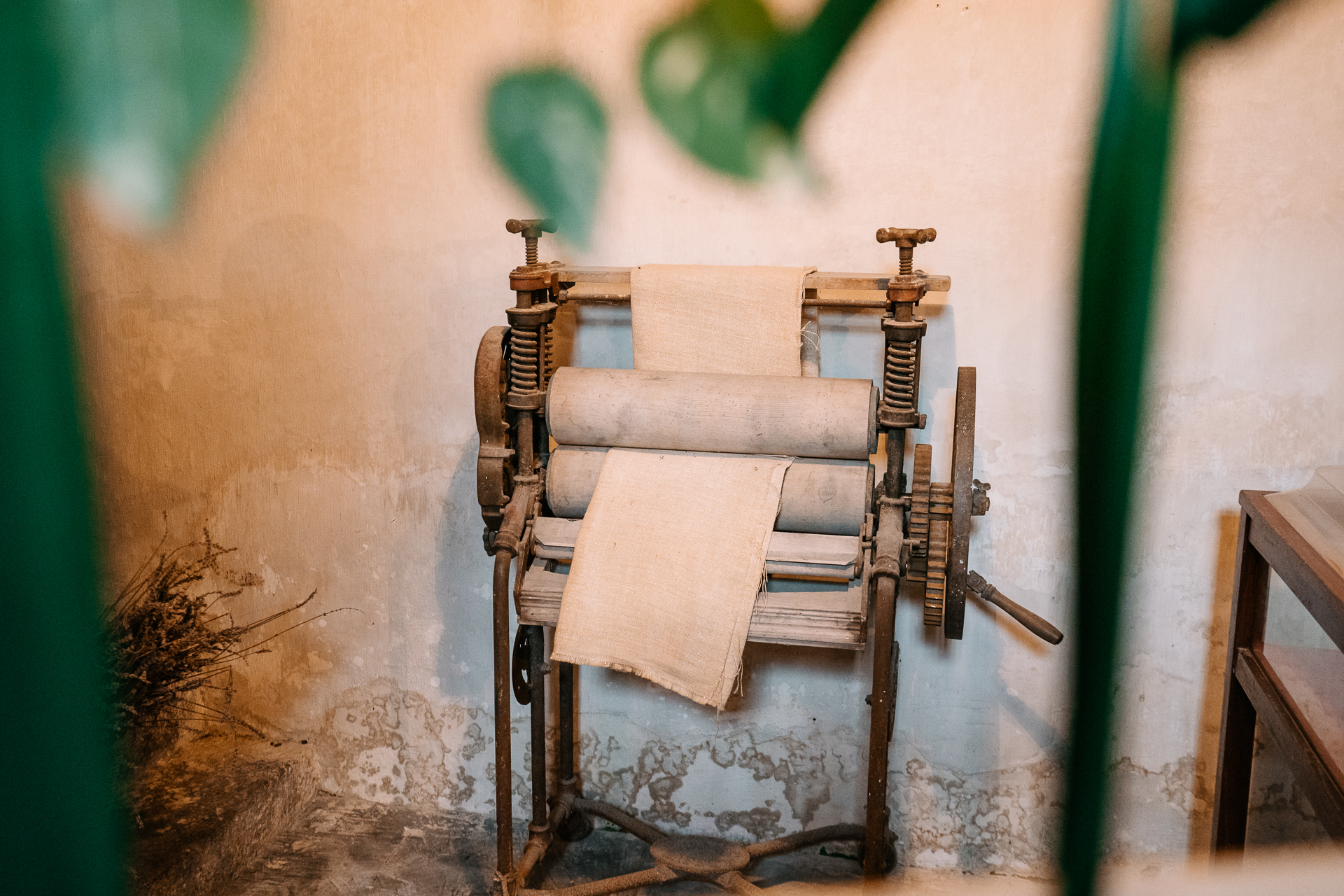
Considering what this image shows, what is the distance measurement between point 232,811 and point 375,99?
182 cm

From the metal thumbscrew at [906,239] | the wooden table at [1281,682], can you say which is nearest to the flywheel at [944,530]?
the metal thumbscrew at [906,239]

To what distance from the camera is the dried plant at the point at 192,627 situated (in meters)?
2.86

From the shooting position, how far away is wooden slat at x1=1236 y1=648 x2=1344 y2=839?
47.3 inches

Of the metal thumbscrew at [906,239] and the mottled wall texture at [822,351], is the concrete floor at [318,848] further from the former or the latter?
the metal thumbscrew at [906,239]

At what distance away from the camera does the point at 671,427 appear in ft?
6.90

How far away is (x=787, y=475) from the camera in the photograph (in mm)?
2082

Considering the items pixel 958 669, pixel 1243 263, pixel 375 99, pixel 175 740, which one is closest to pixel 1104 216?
pixel 1243 263

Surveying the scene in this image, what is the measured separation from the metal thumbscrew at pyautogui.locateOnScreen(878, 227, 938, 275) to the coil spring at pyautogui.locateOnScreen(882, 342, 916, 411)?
0.49ft

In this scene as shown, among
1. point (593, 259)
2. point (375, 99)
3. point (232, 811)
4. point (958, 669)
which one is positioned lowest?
point (232, 811)

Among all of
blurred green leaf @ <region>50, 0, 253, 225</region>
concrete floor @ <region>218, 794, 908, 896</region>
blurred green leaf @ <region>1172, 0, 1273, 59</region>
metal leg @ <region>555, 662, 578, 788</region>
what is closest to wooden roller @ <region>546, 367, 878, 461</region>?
metal leg @ <region>555, 662, 578, 788</region>

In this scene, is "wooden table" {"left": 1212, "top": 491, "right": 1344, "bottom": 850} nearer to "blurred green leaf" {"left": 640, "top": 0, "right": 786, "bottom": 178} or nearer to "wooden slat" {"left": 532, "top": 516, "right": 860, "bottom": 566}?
"wooden slat" {"left": 532, "top": 516, "right": 860, "bottom": 566}

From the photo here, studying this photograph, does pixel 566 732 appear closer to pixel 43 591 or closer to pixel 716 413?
pixel 716 413

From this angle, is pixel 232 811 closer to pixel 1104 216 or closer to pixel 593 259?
pixel 593 259

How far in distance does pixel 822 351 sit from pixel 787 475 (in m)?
0.54
